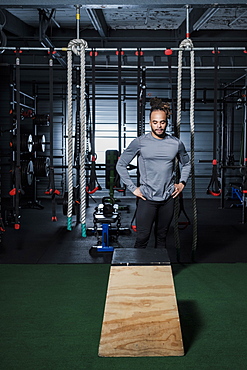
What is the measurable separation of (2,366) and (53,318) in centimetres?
62

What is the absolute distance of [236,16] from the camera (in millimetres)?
7020

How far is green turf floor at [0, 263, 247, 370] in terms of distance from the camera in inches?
83.0

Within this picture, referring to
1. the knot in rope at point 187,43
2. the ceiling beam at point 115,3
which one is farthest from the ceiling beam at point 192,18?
the ceiling beam at point 115,3

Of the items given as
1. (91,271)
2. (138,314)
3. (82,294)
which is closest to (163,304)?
(138,314)

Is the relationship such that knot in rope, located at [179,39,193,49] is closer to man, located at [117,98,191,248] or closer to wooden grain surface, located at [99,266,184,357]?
man, located at [117,98,191,248]

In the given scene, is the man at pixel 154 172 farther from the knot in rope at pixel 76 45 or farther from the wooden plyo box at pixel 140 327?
the wooden plyo box at pixel 140 327

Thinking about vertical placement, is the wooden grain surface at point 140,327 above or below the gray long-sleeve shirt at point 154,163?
below

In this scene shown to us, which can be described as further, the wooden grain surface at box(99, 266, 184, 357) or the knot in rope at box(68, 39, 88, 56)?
the knot in rope at box(68, 39, 88, 56)

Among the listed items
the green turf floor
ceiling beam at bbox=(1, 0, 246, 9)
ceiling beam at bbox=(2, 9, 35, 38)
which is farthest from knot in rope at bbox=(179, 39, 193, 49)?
ceiling beam at bbox=(2, 9, 35, 38)

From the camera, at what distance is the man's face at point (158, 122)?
2979 millimetres

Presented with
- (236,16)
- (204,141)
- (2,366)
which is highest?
(236,16)

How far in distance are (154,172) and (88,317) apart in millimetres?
1092

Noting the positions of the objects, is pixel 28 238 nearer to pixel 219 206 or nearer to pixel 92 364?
pixel 92 364

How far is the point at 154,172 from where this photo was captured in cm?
312
